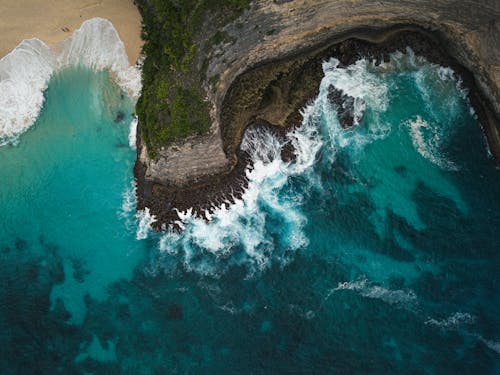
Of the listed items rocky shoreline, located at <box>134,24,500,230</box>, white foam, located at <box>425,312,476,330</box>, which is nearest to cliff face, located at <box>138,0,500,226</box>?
rocky shoreline, located at <box>134,24,500,230</box>

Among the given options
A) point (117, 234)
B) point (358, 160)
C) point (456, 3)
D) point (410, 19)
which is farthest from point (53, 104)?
point (456, 3)

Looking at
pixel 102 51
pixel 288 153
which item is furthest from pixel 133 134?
pixel 288 153

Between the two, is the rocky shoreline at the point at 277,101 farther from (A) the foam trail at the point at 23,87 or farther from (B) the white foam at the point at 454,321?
(B) the white foam at the point at 454,321

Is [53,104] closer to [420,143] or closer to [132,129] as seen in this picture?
[132,129]

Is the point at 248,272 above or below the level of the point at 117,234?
below

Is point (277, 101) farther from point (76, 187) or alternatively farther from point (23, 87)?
point (23, 87)
